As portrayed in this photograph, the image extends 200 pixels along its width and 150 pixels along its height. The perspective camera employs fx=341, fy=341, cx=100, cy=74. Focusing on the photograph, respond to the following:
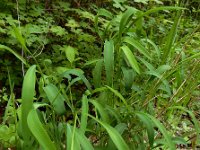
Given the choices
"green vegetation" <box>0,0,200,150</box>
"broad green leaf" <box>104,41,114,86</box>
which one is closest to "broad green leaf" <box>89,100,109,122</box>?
"green vegetation" <box>0,0,200,150</box>

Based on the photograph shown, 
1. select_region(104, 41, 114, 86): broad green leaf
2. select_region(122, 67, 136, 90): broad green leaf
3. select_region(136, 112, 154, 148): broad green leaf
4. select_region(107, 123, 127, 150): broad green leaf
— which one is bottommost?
select_region(107, 123, 127, 150): broad green leaf

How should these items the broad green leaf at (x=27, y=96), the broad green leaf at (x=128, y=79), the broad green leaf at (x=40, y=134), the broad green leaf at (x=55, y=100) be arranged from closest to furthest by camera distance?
the broad green leaf at (x=40, y=134) → the broad green leaf at (x=27, y=96) → the broad green leaf at (x=55, y=100) → the broad green leaf at (x=128, y=79)

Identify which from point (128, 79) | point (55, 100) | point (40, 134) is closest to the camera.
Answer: point (40, 134)

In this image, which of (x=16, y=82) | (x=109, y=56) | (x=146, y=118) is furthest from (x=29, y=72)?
(x=16, y=82)

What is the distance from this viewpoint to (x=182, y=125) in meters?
2.08

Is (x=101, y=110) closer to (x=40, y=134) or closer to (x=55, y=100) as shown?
(x=55, y=100)

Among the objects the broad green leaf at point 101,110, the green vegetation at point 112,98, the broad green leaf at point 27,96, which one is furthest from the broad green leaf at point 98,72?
the broad green leaf at point 27,96

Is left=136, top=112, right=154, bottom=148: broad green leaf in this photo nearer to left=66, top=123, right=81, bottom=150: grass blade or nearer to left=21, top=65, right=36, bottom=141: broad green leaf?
left=66, top=123, right=81, bottom=150: grass blade

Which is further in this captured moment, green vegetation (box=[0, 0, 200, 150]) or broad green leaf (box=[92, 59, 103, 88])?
broad green leaf (box=[92, 59, 103, 88])

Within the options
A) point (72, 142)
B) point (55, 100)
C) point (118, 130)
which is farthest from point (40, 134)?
point (118, 130)

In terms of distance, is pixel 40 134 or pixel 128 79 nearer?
pixel 40 134

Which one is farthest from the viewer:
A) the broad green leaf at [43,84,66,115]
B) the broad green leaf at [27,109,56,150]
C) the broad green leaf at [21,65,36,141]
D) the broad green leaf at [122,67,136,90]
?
the broad green leaf at [122,67,136,90]

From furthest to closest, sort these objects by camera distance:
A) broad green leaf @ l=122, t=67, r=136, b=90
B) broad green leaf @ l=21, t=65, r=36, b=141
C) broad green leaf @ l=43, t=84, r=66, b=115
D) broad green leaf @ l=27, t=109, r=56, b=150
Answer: broad green leaf @ l=122, t=67, r=136, b=90 → broad green leaf @ l=43, t=84, r=66, b=115 → broad green leaf @ l=21, t=65, r=36, b=141 → broad green leaf @ l=27, t=109, r=56, b=150

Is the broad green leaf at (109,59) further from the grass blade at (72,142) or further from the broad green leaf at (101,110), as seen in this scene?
the grass blade at (72,142)
